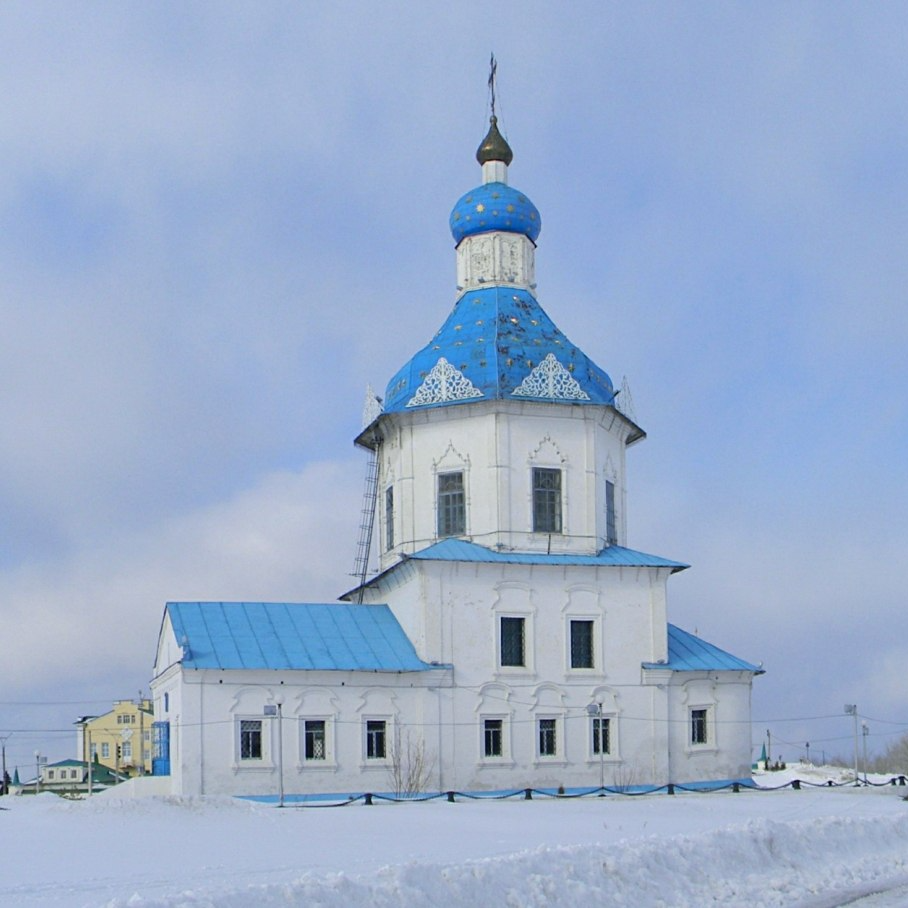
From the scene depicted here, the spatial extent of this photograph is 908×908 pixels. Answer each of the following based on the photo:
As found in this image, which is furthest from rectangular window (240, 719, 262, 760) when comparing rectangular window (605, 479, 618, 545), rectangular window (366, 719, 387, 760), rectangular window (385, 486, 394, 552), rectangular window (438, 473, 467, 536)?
rectangular window (605, 479, 618, 545)

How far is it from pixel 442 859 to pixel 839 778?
80.3 ft

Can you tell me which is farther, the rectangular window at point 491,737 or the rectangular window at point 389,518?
the rectangular window at point 389,518

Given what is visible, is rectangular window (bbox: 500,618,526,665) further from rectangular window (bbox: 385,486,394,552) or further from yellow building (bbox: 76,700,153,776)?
yellow building (bbox: 76,700,153,776)

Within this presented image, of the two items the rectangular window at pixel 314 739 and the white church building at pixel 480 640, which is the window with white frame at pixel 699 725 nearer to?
the white church building at pixel 480 640

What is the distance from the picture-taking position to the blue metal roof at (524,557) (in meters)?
31.2

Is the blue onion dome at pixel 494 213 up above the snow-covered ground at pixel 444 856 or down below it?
above

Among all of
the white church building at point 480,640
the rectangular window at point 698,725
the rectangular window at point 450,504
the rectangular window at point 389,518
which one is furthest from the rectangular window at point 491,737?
the rectangular window at point 389,518

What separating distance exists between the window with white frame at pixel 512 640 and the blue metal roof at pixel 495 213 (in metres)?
10.8

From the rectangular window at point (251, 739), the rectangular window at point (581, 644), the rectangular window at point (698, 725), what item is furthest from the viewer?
the rectangular window at point (698, 725)

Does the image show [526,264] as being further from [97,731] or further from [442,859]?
[97,731]

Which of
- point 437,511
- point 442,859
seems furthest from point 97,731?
point 442,859

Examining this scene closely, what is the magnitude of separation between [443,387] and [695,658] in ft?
29.5

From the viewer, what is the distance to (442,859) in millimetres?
14867

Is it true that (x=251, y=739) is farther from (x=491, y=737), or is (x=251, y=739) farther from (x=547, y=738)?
(x=547, y=738)
